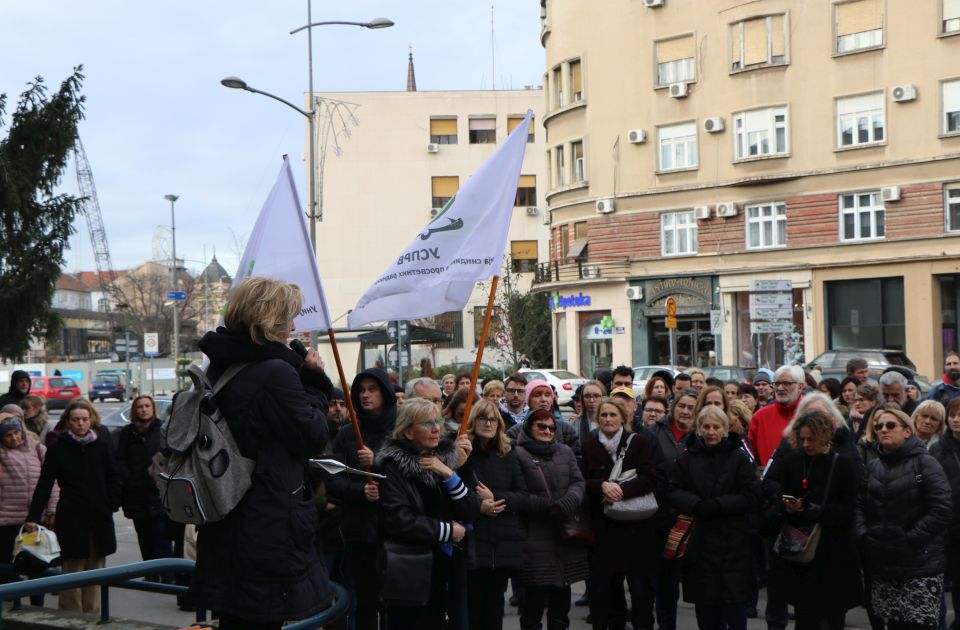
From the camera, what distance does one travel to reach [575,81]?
4431cm

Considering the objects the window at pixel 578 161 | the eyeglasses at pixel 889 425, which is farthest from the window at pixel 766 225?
the eyeglasses at pixel 889 425

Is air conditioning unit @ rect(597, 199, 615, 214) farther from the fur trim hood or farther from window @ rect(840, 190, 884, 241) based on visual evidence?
the fur trim hood

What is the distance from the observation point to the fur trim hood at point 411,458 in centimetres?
647

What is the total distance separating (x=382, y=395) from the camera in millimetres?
7434

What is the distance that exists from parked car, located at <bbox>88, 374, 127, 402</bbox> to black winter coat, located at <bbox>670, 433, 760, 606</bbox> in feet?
177

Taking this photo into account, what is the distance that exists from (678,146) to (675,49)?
334 cm

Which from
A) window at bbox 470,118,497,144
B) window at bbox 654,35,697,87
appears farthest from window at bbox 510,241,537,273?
window at bbox 654,35,697,87

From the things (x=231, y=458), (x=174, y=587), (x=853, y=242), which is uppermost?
(x=853, y=242)

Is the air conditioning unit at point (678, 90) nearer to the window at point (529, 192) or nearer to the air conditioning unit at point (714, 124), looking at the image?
the air conditioning unit at point (714, 124)

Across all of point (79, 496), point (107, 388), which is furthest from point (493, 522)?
point (107, 388)

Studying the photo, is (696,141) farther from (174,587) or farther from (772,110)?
(174,587)

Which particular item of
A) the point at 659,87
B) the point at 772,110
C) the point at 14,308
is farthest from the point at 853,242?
the point at 14,308

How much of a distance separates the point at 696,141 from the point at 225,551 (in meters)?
37.3

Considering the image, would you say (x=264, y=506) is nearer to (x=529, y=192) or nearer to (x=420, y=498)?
(x=420, y=498)
